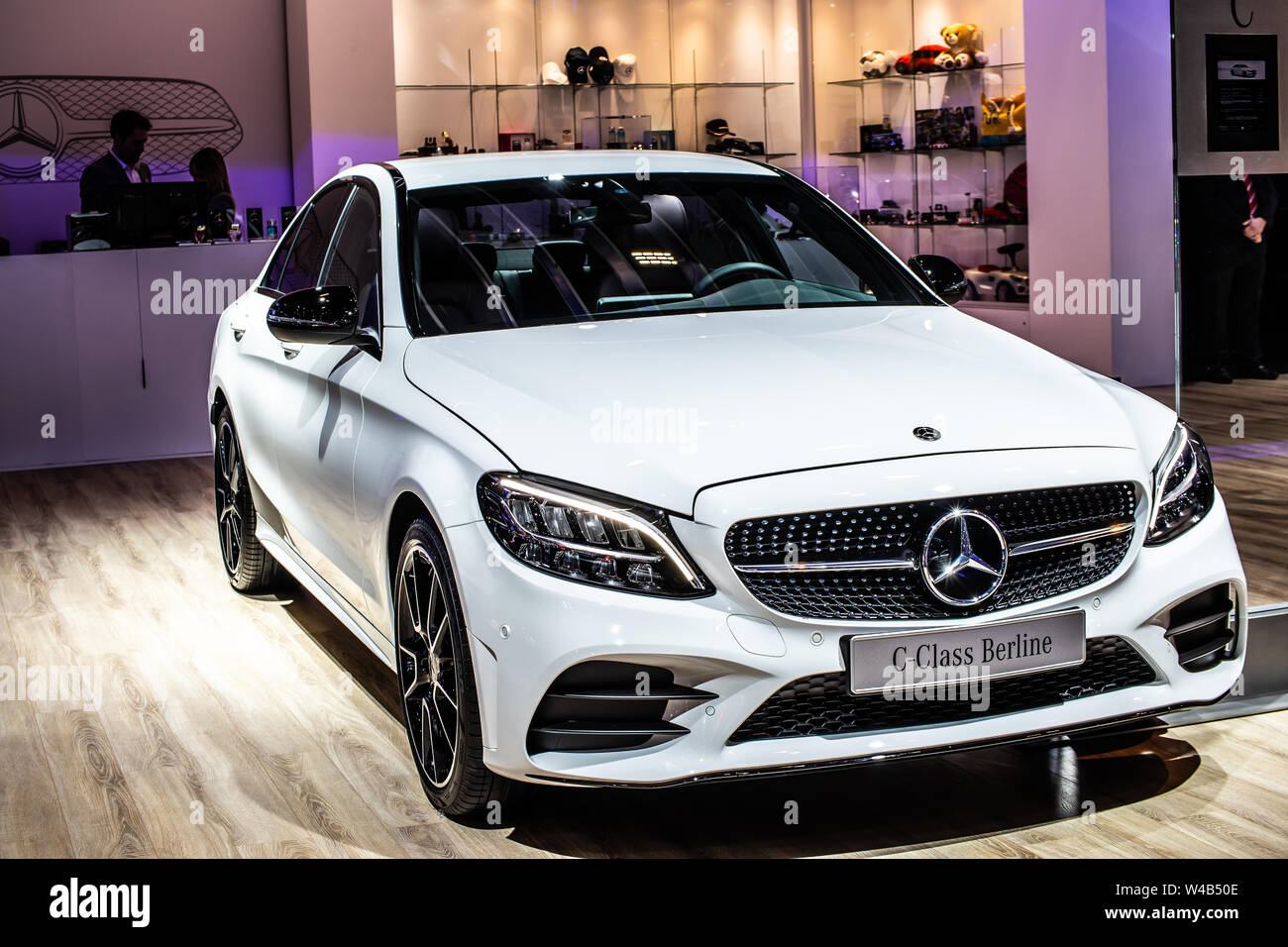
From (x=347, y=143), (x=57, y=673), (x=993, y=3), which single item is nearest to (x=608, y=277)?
(x=57, y=673)

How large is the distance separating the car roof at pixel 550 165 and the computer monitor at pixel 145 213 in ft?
17.7

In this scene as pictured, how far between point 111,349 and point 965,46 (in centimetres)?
669

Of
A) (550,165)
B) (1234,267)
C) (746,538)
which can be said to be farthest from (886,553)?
(1234,267)

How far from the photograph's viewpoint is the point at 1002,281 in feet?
36.2

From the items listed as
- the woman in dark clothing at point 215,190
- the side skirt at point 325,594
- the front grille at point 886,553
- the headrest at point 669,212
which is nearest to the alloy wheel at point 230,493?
the side skirt at point 325,594

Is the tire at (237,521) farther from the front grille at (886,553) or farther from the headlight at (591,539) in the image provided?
the front grille at (886,553)

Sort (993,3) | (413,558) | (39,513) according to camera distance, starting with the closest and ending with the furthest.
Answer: (413,558) → (39,513) → (993,3)

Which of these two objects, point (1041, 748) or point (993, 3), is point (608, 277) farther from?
point (993, 3)

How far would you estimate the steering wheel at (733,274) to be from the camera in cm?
367

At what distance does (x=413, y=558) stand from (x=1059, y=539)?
1265 millimetres

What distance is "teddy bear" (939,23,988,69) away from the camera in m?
11.4

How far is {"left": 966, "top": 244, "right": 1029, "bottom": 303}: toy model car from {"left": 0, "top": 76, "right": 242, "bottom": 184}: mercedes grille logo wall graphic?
5770 mm

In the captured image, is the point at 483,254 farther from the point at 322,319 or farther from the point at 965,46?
the point at 965,46
